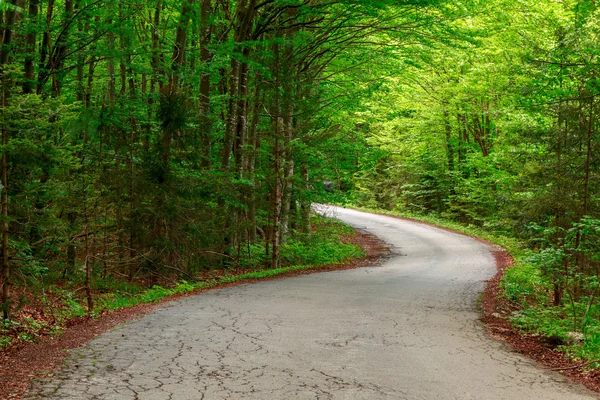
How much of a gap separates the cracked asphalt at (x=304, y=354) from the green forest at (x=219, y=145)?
4.79ft

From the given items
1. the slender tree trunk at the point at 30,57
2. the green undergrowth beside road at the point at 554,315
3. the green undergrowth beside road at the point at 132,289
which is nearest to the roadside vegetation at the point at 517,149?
the green undergrowth beside road at the point at 554,315

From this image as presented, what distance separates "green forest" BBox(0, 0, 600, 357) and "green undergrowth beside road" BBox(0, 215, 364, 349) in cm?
8

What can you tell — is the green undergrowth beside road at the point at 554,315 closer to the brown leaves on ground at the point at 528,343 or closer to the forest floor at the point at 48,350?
the brown leaves on ground at the point at 528,343

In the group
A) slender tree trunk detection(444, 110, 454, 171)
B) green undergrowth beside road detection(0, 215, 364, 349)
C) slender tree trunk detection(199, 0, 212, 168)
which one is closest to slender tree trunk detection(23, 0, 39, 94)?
slender tree trunk detection(199, 0, 212, 168)

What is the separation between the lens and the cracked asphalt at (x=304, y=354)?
17.9 ft

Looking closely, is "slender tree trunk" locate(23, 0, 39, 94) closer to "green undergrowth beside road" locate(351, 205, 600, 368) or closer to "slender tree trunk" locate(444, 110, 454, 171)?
"green undergrowth beside road" locate(351, 205, 600, 368)

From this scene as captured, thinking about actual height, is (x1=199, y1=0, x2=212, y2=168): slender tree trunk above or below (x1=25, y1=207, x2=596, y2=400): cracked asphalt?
above

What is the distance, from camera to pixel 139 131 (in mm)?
13672

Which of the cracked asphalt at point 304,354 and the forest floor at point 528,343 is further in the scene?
the forest floor at point 528,343

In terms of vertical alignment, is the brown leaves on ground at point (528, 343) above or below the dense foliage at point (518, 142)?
below

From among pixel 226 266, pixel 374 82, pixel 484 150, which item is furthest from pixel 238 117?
pixel 484 150

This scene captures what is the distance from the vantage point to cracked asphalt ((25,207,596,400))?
17.9 ft

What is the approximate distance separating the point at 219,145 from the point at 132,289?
954 cm

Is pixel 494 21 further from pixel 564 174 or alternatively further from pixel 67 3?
pixel 67 3
